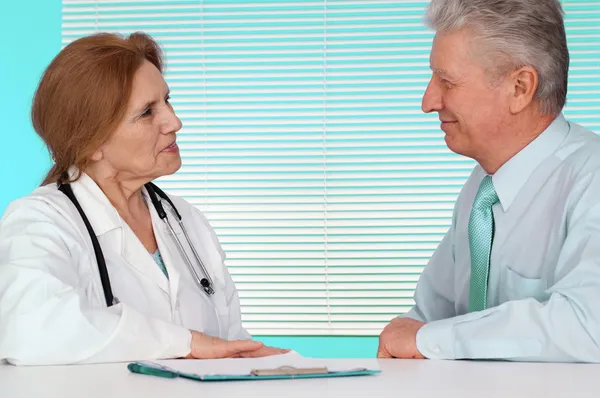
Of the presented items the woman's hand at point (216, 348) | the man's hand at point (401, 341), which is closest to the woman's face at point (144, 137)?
the woman's hand at point (216, 348)

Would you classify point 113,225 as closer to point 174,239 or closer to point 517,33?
point 174,239

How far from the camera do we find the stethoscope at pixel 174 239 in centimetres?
219

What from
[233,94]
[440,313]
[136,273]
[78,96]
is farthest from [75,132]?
[233,94]

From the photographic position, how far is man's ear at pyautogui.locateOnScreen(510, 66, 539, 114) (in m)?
2.15

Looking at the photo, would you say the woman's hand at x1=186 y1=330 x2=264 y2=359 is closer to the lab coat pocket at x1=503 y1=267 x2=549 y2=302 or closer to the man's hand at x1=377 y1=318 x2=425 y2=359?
the man's hand at x1=377 y1=318 x2=425 y2=359

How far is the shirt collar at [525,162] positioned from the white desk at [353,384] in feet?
1.72

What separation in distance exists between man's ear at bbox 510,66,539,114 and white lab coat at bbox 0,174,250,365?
0.93 meters

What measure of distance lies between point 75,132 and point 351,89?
221 centimetres

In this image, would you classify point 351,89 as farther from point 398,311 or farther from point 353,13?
point 398,311

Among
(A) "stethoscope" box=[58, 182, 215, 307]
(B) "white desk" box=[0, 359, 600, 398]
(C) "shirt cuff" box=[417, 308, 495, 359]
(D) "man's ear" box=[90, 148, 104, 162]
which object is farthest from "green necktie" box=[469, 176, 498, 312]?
(D) "man's ear" box=[90, 148, 104, 162]

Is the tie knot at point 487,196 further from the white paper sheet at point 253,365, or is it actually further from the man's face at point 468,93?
the white paper sheet at point 253,365

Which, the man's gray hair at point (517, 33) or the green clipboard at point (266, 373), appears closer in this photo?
the green clipboard at point (266, 373)

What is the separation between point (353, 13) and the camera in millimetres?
4391

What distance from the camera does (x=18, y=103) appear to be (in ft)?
14.4
